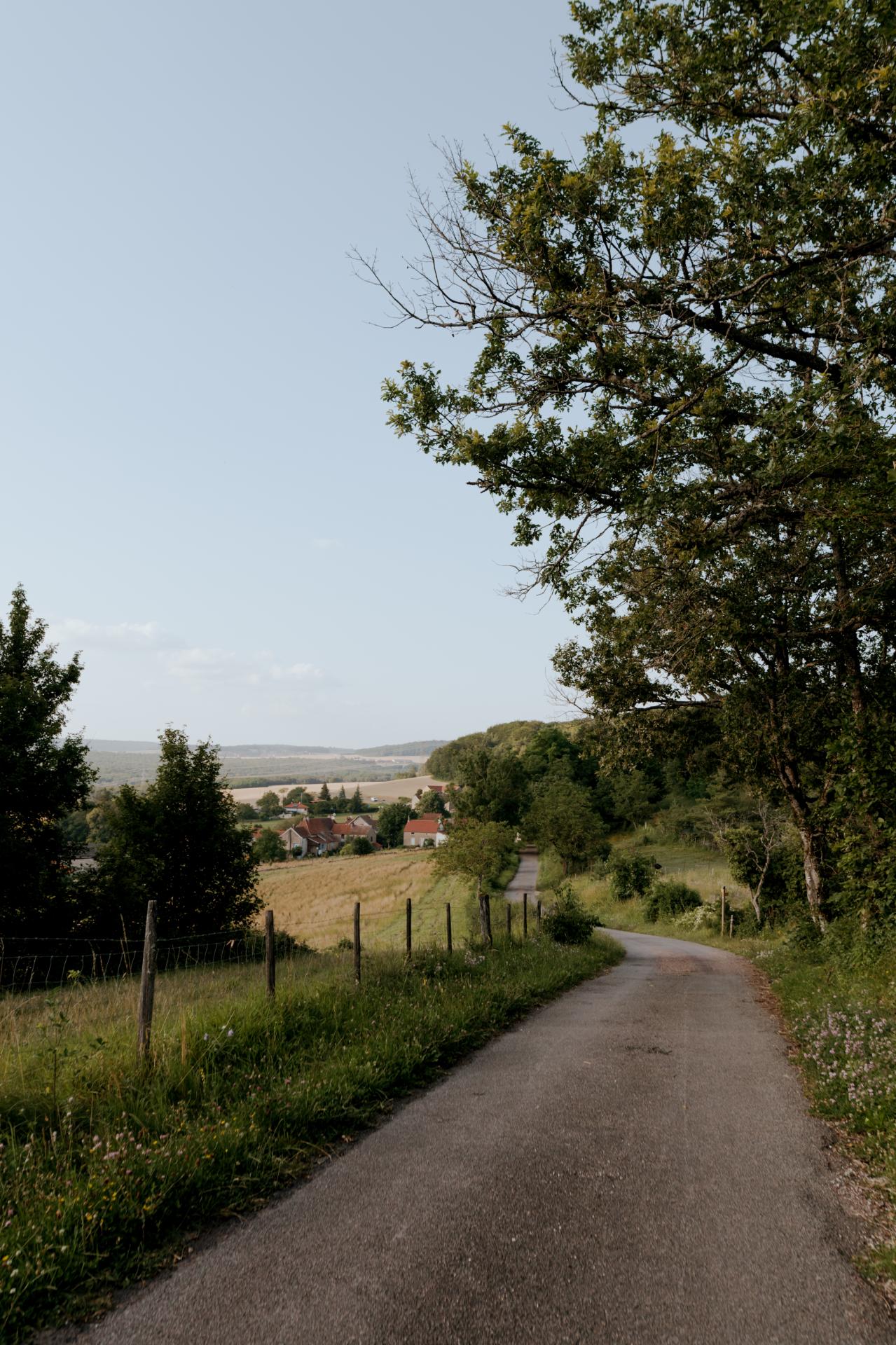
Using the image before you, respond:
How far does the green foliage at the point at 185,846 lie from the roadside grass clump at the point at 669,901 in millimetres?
23634

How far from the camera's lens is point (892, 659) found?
644 inches

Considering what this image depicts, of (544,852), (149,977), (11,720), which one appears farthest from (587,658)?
(544,852)

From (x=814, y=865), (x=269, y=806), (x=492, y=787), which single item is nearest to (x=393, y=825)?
(x=269, y=806)

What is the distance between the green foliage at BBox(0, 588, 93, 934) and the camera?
22859 millimetres

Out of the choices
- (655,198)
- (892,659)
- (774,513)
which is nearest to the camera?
(655,198)

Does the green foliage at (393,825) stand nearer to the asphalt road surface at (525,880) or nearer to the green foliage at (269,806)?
the green foliage at (269,806)

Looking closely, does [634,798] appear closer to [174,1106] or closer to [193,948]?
[193,948]

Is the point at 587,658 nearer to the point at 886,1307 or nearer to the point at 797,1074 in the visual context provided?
the point at 797,1074

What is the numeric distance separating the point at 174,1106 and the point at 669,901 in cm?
4001

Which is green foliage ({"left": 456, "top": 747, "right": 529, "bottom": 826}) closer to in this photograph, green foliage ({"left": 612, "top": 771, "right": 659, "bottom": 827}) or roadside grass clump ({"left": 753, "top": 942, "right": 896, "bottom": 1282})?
green foliage ({"left": 612, "top": 771, "right": 659, "bottom": 827})

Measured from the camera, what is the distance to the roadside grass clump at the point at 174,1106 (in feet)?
12.9

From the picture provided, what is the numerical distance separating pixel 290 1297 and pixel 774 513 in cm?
971

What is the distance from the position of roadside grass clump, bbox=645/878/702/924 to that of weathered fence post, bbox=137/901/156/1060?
3820cm

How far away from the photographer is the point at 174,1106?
5.79 meters
